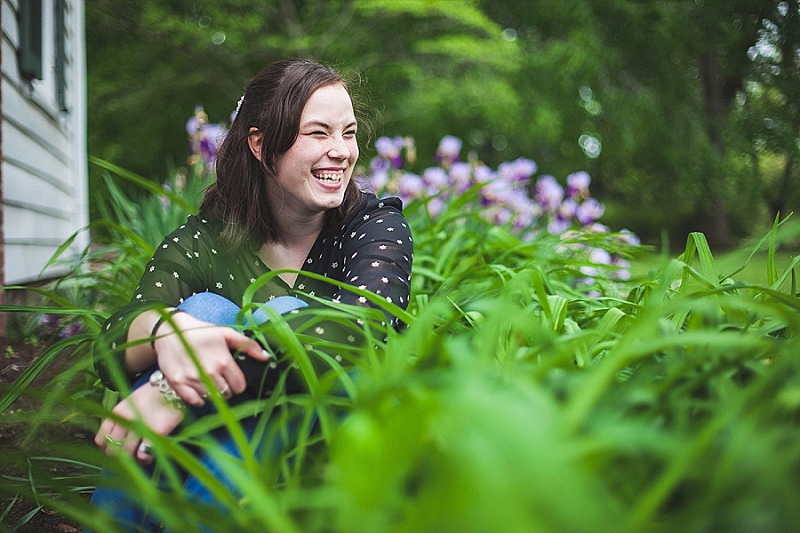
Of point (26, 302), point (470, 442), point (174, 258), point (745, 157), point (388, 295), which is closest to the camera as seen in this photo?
point (470, 442)

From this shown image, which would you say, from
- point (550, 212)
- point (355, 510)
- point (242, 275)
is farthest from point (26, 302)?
point (355, 510)

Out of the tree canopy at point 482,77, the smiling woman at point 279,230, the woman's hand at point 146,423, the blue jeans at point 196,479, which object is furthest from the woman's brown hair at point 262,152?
the tree canopy at point 482,77

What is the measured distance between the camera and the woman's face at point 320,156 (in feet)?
4.68

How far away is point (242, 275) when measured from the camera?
1.47 meters

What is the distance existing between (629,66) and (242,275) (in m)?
7.90

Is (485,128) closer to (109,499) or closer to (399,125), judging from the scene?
(399,125)

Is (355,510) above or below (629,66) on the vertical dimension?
below

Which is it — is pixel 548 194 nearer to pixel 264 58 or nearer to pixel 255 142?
pixel 255 142

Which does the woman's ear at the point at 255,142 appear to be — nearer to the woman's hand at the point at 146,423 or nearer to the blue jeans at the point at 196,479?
the blue jeans at the point at 196,479

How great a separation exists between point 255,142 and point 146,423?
32.2 inches

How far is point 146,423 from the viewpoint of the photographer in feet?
3.07

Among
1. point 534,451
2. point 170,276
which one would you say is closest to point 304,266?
point 170,276

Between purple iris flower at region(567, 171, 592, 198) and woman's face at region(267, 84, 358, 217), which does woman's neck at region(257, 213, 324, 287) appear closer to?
woman's face at region(267, 84, 358, 217)

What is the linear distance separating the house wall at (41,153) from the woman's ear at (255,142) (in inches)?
46.9
